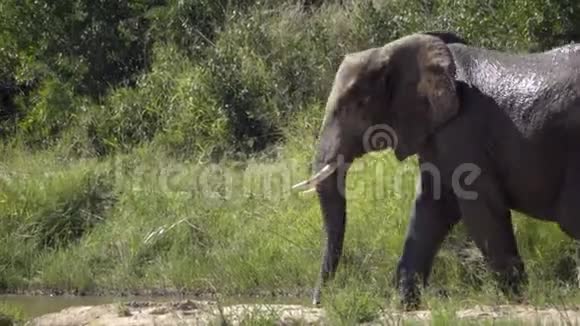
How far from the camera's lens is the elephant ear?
1233 centimetres

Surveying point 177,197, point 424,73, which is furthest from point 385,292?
point 177,197

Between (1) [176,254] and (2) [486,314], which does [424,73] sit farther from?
(1) [176,254]

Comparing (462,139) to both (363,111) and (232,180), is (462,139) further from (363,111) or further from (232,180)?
(232,180)

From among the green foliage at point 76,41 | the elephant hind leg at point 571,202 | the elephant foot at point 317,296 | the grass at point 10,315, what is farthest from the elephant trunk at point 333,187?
the green foliage at point 76,41

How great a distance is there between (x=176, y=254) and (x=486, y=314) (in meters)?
6.09

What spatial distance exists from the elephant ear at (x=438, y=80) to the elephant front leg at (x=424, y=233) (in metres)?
0.60

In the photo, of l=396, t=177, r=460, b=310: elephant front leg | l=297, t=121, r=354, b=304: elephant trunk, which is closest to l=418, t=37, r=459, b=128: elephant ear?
l=396, t=177, r=460, b=310: elephant front leg

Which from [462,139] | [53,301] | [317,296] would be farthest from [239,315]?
[53,301]

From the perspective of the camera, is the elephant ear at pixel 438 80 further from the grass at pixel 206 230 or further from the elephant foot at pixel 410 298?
the grass at pixel 206 230

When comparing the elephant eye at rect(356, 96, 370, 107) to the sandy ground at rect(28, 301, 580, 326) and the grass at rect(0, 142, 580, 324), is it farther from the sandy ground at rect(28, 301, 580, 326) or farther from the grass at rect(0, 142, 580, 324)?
the sandy ground at rect(28, 301, 580, 326)

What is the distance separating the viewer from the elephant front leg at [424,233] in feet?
41.2

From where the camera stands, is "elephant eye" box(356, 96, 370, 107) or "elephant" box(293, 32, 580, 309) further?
"elephant eye" box(356, 96, 370, 107)

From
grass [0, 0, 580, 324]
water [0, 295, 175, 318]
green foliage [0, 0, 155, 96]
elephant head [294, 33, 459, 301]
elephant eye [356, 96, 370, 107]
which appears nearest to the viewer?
elephant head [294, 33, 459, 301]

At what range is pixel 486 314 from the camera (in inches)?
432
